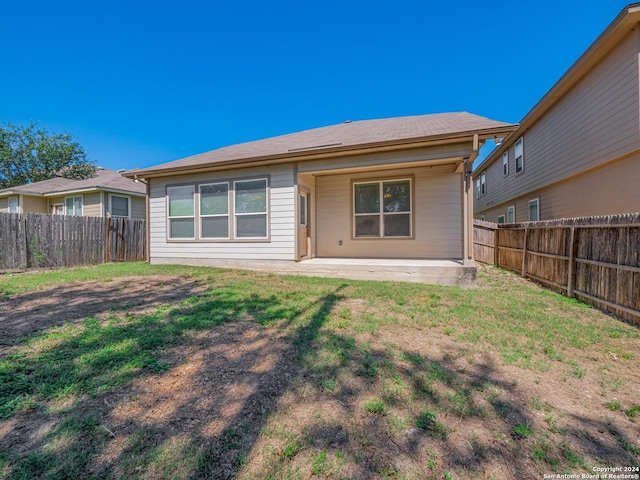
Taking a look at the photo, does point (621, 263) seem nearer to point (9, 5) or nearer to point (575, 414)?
point (575, 414)

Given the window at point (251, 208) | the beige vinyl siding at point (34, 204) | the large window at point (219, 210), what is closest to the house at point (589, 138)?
the window at point (251, 208)

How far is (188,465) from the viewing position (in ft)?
5.38

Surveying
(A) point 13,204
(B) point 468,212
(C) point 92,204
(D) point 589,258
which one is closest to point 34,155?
(A) point 13,204

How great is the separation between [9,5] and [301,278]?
647 inches

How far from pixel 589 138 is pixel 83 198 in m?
20.3

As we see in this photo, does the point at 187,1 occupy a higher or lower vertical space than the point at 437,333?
higher

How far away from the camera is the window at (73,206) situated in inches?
573

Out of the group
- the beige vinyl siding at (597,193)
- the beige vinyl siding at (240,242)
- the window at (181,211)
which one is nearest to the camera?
the beige vinyl siding at (597,193)

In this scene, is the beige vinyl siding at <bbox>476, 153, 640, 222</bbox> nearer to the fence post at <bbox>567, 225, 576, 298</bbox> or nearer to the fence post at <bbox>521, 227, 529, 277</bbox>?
the fence post at <bbox>521, 227, 529, 277</bbox>

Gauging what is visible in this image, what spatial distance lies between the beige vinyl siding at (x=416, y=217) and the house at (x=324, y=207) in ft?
0.09

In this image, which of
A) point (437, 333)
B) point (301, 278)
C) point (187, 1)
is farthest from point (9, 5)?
point (437, 333)

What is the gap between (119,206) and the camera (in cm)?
1460

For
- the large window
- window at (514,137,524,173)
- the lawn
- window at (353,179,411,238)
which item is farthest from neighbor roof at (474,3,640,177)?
the large window

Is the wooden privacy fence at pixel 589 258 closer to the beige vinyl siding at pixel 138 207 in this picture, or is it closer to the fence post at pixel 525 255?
the fence post at pixel 525 255
